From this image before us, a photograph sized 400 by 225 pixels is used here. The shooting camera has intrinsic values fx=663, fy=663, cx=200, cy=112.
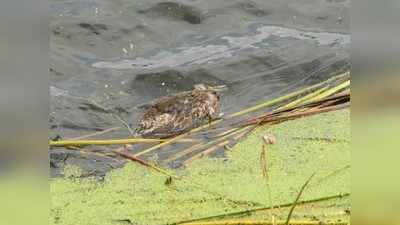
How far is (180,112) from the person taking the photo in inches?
123

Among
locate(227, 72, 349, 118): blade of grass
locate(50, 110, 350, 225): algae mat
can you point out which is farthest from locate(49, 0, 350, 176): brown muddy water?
locate(50, 110, 350, 225): algae mat

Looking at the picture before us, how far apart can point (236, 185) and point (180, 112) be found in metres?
0.43

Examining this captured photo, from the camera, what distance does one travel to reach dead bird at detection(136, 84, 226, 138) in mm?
3096

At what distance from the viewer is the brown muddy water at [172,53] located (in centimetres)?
302

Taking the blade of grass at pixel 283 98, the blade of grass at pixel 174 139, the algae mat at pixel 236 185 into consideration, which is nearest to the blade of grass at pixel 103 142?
the blade of grass at pixel 174 139

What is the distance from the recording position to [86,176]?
307 cm

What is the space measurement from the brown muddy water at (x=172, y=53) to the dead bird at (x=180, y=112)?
1.5 inches

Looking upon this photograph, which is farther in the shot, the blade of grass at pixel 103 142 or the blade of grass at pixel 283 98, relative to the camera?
the blade of grass at pixel 283 98

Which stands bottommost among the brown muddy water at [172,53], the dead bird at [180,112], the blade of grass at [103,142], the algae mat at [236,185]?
the algae mat at [236,185]

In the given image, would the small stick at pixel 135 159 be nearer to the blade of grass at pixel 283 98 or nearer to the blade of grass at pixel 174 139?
the blade of grass at pixel 174 139

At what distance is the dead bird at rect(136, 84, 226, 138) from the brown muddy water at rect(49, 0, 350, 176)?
39 mm

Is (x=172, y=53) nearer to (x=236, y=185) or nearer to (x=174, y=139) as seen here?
(x=174, y=139)

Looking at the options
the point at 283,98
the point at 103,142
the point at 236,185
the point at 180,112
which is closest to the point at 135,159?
the point at 103,142
